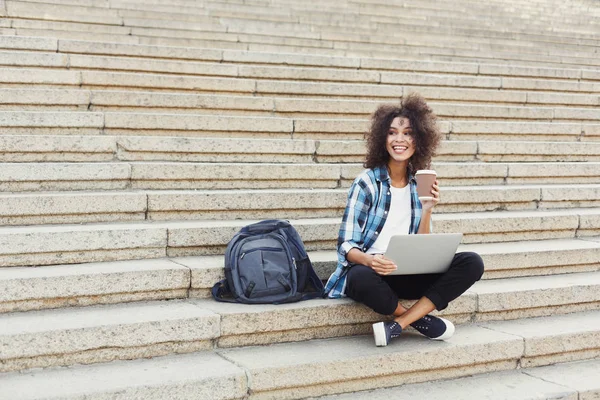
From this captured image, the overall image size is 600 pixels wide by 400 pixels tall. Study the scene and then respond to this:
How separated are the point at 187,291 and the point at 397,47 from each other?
18.1ft

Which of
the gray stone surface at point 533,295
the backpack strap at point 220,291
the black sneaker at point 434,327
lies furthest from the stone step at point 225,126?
the black sneaker at point 434,327

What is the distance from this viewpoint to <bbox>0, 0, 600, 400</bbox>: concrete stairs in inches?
145

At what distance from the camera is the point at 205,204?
15.7ft

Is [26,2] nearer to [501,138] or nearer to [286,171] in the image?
[286,171]

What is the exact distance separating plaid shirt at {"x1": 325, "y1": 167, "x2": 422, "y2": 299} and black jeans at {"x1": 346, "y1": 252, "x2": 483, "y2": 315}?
0.12m

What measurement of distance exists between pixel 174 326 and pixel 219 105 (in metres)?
2.61

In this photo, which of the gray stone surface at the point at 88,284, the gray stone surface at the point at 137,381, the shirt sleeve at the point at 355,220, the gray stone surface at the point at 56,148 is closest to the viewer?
the gray stone surface at the point at 137,381

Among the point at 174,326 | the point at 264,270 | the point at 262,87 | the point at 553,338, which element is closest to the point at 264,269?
the point at 264,270

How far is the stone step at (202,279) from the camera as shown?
3797mm

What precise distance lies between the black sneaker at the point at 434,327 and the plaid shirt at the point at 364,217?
0.44m

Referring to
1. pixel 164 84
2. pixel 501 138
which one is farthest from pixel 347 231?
pixel 501 138

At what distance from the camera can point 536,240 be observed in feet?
17.9

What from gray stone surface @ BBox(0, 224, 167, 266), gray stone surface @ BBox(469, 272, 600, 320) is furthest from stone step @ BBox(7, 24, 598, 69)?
gray stone surface @ BBox(469, 272, 600, 320)

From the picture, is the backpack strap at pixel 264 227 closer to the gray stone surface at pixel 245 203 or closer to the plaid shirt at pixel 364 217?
the plaid shirt at pixel 364 217
